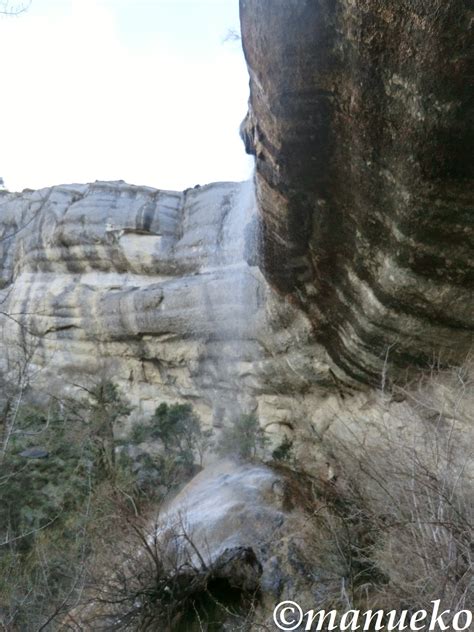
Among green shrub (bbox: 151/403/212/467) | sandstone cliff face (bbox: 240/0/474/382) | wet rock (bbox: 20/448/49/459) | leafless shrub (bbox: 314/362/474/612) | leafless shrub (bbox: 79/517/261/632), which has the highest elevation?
sandstone cliff face (bbox: 240/0/474/382)

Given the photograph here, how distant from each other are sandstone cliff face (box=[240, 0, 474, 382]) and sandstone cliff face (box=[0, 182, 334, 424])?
4380 millimetres

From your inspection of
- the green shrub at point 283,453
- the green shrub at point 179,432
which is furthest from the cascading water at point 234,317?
the green shrub at point 283,453

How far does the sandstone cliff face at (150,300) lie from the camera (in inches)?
510

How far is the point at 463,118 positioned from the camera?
172 inches

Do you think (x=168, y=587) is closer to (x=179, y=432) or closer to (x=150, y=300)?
(x=179, y=432)

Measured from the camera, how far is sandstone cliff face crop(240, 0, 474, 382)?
425cm

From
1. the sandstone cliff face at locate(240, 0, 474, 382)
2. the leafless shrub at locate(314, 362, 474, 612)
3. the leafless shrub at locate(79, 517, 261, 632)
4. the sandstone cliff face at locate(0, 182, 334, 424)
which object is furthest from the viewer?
the sandstone cliff face at locate(0, 182, 334, 424)

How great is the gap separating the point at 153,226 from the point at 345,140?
1132 cm

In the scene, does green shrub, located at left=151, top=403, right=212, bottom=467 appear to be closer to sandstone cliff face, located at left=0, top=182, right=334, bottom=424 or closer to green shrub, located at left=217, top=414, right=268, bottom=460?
green shrub, located at left=217, top=414, right=268, bottom=460

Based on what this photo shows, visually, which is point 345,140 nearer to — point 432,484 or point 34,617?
point 432,484

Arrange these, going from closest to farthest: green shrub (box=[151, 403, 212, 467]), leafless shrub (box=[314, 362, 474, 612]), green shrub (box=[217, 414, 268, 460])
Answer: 1. leafless shrub (box=[314, 362, 474, 612])
2. green shrub (box=[217, 414, 268, 460])
3. green shrub (box=[151, 403, 212, 467])

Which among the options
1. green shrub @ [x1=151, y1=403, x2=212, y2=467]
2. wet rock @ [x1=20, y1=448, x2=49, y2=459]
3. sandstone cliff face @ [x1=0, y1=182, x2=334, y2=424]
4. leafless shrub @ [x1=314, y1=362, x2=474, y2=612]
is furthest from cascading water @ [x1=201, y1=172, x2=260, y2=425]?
leafless shrub @ [x1=314, y1=362, x2=474, y2=612]

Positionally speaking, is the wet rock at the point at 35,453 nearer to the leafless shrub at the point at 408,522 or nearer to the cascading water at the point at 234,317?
the cascading water at the point at 234,317

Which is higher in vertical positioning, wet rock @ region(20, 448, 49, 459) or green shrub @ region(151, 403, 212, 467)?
wet rock @ region(20, 448, 49, 459)
